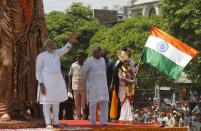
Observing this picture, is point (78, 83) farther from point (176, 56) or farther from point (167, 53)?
point (176, 56)

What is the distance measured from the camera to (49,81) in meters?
11.1

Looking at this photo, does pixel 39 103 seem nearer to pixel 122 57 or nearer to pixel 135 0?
pixel 122 57

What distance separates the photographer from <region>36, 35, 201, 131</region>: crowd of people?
36.4 ft

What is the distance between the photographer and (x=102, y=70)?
1215 centimetres

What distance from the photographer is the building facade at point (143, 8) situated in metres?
64.8

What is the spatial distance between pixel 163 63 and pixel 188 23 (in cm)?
1653

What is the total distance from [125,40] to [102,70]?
31950 mm

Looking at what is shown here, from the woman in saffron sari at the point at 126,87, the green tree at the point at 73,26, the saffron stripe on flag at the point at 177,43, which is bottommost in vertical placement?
the woman in saffron sari at the point at 126,87

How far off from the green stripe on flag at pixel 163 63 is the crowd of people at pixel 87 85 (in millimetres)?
Answer: 907

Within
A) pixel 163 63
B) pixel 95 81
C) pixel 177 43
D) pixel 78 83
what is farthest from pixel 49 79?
pixel 177 43

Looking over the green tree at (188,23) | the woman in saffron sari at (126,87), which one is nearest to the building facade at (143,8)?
the green tree at (188,23)

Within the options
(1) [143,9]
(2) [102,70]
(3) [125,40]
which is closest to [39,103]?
(2) [102,70]

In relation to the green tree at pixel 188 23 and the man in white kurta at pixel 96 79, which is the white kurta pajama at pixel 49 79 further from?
the green tree at pixel 188 23

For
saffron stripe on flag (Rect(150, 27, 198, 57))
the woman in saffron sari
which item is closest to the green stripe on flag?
saffron stripe on flag (Rect(150, 27, 198, 57))
